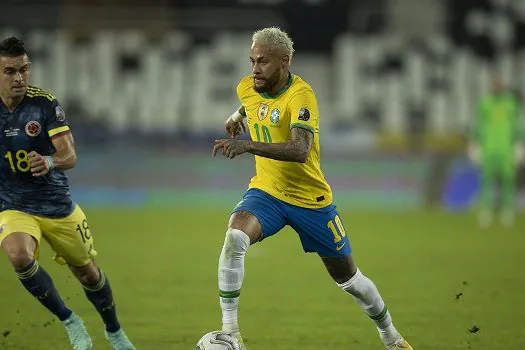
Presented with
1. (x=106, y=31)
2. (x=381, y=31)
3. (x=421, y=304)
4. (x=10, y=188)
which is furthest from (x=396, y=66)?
(x=10, y=188)

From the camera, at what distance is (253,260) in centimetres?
1436

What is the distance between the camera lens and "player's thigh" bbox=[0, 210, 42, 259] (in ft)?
23.2

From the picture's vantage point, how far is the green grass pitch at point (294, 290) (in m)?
8.43

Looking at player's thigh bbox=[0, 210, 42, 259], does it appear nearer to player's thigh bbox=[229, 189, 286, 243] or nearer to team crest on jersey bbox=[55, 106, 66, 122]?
team crest on jersey bbox=[55, 106, 66, 122]

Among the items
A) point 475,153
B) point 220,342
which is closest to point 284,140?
point 220,342

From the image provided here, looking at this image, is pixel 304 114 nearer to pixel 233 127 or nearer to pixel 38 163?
pixel 233 127

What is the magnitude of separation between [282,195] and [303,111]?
2.11 ft

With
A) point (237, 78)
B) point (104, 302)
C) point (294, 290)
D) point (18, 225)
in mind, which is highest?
point (18, 225)

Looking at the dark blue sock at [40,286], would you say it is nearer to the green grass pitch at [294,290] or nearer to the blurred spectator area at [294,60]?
the green grass pitch at [294,290]

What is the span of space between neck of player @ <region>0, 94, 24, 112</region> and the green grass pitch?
5.70 feet

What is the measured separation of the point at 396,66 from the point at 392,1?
1.55m

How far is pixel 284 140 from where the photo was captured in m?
7.13

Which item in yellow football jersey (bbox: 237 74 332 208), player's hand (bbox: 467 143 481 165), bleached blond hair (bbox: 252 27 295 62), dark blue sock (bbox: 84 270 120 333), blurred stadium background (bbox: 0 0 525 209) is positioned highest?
bleached blond hair (bbox: 252 27 295 62)

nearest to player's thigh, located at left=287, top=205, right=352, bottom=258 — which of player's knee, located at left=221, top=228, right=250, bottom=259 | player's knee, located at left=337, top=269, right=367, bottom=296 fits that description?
player's knee, located at left=337, top=269, right=367, bottom=296
